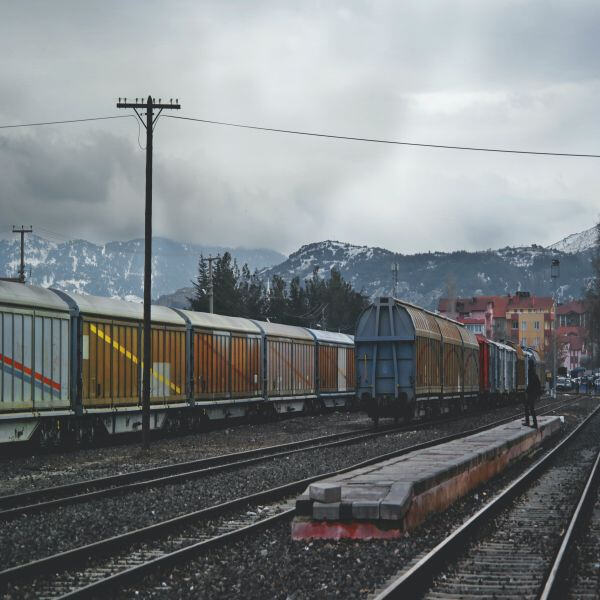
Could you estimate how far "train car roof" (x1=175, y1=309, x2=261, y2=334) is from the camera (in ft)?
96.1

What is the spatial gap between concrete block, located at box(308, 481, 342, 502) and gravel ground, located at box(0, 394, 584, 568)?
239cm

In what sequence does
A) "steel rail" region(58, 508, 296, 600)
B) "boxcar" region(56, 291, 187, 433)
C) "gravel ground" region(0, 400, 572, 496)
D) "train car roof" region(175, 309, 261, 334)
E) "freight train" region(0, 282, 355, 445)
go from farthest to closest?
"train car roof" region(175, 309, 261, 334) → "boxcar" region(56, 291, 187, 433) → "freight train" region(0, 282, 355, 445) → "gravel ground" region(0, 400, 572, 496) → "steel rail" region(58, 508, 296, 600)

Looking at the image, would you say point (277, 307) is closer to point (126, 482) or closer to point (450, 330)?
point (450, 330)

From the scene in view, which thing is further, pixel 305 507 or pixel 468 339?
pixel 468 339

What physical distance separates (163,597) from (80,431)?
15256mm

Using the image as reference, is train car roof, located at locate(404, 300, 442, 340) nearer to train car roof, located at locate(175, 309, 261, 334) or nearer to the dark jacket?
train car roof, located at locate(175, 309, 261, 334)

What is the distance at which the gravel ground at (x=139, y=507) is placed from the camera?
1049 cm

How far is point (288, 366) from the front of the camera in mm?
37531

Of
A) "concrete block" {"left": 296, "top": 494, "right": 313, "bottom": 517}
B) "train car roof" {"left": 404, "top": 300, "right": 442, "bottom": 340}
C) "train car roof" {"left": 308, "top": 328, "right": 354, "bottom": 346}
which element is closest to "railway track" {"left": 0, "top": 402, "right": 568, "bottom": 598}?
"concrete block" {"left": 296, "top": 494, "right": 313, "bottom": 517}

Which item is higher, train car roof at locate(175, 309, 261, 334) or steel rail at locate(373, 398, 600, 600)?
train car roof at locate(175, 309, 261, 334)

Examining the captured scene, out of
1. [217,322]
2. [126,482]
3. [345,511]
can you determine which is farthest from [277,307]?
[345,511]

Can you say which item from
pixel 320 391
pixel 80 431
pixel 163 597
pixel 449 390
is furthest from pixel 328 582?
pixel 320 391

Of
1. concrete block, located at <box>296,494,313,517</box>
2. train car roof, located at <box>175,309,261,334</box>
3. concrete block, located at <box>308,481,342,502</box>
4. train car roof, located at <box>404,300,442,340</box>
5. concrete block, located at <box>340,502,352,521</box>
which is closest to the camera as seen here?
concrete block, located at <box>308,481,342,502</box>

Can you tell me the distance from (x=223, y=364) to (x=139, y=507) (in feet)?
58.8
